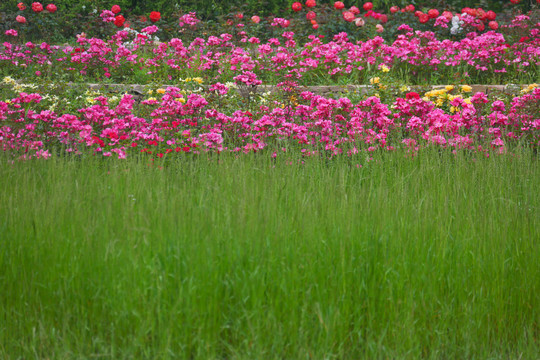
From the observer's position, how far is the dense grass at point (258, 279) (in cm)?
250

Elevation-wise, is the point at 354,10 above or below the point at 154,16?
above

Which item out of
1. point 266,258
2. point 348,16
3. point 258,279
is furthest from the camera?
point 348,16

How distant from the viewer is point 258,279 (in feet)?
8.50

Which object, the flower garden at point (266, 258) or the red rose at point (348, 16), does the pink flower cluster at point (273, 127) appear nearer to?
the flower garden at point (266, 258)

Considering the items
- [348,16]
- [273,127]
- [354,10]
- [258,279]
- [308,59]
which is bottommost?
[258,279]

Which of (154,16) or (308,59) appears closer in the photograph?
(308,59)

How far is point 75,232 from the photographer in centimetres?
293

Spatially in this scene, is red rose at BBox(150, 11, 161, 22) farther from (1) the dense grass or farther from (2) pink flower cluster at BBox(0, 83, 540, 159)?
(1) the dense grass

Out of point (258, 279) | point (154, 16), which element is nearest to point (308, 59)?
point (154, 16)

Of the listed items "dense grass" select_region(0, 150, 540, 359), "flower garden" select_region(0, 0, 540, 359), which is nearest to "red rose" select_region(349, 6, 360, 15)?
"flower garden" select_region(0, 0, 540, 359)

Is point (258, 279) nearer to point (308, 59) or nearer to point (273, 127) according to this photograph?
point (273, 127)

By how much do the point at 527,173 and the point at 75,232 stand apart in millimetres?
3012

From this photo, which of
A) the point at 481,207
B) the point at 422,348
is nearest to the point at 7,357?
the point at 422,348

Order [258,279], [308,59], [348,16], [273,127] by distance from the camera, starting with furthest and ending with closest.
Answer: [348,16]
[308,59]
[273,127]
[258,279]
